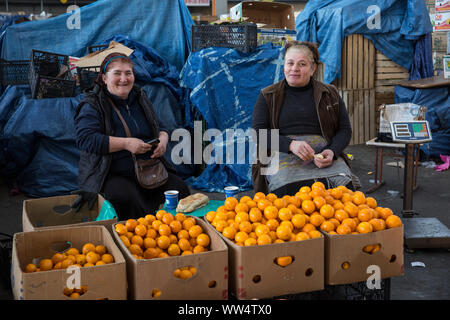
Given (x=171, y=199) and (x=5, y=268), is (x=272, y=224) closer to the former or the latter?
(x=171, y=199)

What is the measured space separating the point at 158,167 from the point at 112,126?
1.50 ft

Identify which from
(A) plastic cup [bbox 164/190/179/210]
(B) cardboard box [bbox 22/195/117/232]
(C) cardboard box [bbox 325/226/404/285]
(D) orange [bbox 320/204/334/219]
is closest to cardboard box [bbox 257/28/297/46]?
(A) plastic cup [bbox 164/190/179/210]

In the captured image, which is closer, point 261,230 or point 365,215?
point 261,230

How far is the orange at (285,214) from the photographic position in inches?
87.0

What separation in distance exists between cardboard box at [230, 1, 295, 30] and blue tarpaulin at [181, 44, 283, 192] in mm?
1732

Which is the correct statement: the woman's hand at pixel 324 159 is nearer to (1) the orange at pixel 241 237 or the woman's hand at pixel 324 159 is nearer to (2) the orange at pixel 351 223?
(2) the orange at pixel 351 223

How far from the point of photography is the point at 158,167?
3570 mm

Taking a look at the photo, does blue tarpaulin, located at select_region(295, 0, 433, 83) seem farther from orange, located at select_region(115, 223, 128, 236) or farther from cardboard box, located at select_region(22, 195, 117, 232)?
orange, located at select_region(115, 223, 128, 236)

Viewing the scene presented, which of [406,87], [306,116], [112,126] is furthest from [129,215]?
[406,87]

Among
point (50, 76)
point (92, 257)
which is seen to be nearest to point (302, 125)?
point (92, 257)

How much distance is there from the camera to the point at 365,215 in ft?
7.23

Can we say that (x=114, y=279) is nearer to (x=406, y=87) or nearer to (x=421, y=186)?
(x=421, y=186)

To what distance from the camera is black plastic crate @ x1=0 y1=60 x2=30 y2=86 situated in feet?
19.9

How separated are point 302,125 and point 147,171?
46.3 inches
